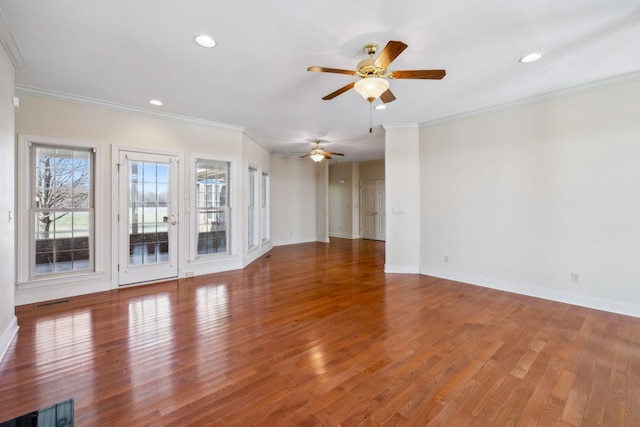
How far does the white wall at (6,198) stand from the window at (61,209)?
120 centimetres

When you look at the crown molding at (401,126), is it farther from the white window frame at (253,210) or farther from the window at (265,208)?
the window at (265,208)

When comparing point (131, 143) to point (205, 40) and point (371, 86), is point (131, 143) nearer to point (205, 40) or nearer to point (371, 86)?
point (205, 40)

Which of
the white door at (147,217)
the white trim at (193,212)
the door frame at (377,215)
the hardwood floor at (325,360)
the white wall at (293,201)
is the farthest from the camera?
the door frame at (377,215)

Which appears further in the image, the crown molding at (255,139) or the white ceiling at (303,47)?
the crown molding at (255,139)

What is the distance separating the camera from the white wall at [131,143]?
370cm

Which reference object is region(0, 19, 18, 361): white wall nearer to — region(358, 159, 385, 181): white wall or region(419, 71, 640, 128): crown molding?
region(419, 71, 640, 128): crown molding

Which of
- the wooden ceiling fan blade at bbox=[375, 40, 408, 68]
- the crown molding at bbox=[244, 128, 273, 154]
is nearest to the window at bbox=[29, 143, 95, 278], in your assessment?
the crown molding at bbox=[244, 128, 273, 154]

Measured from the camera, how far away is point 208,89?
364 centimetres

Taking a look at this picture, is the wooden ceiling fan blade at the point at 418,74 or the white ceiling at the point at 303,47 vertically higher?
the white ceiling at the point at 303,47

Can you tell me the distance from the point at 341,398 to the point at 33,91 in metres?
5.08

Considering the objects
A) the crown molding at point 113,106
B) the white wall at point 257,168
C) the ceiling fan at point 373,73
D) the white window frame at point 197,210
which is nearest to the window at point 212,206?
the white window frame at point 197,210

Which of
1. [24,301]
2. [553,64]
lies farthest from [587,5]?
[24,301]

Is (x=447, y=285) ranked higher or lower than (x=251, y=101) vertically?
lower

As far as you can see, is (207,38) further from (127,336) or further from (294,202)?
(294,202)
